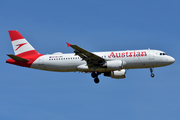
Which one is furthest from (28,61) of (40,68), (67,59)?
(67,59)

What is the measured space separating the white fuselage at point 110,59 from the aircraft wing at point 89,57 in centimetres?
92

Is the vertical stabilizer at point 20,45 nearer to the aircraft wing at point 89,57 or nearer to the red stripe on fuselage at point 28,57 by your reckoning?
the red stripe on fuselage at point 28,57

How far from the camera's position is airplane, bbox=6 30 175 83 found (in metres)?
47.2

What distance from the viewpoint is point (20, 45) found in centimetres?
5259

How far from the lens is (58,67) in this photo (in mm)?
49125

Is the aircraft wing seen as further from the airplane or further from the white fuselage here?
the white fuselage

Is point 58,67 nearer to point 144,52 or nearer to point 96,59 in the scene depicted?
point 96,59

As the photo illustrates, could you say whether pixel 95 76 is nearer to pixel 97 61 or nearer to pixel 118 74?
pixel 97 61

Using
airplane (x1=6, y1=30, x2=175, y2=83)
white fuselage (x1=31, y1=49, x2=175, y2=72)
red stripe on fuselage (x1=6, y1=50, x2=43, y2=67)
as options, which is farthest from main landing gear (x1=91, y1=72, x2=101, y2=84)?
red stripe on fuselage (x1=6, y1=50, x2=43, y2=67)

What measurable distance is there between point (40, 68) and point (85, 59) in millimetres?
7875

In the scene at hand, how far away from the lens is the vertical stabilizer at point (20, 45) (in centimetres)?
5194

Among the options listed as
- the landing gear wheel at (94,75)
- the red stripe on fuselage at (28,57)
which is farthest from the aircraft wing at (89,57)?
the red stripe on fuselage at (28,57)

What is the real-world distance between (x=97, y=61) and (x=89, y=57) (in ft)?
4.95

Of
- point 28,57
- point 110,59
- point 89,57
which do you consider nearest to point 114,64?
point 110,59
